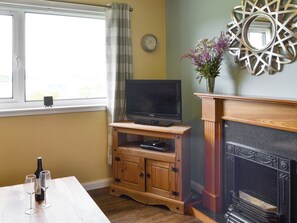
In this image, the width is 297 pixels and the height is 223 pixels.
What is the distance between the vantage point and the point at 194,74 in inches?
126

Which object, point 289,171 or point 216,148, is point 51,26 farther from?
point 289,171

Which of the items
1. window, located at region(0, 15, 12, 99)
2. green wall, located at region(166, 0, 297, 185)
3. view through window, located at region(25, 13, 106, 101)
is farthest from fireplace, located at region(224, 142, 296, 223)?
window, located at region(0, 15, 12, 99)

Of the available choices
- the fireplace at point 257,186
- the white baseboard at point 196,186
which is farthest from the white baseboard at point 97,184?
the fireplace at point 257,186

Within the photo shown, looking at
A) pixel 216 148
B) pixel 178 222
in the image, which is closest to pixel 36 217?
pixel 178 222

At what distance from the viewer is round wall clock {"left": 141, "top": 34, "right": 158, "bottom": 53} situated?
351 cm

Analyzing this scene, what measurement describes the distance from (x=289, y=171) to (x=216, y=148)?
0.76 meters

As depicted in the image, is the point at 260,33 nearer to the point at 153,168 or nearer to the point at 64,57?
the point at 153,168

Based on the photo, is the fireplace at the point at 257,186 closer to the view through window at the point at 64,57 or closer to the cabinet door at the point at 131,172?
the cabinet door at the point at 131,172

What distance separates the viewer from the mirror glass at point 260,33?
2225mm

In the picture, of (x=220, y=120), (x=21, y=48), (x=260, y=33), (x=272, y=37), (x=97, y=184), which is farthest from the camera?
(x=97, y=184)

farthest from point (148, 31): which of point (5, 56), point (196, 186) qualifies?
point (196, 186)

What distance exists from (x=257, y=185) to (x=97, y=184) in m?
1.82

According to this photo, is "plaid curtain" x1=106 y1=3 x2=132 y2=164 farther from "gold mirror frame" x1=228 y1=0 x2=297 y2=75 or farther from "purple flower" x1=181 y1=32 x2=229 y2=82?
"gold mirror frame" x1=228 y1=0 x2=297 y2=75

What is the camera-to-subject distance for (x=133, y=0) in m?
3.42
